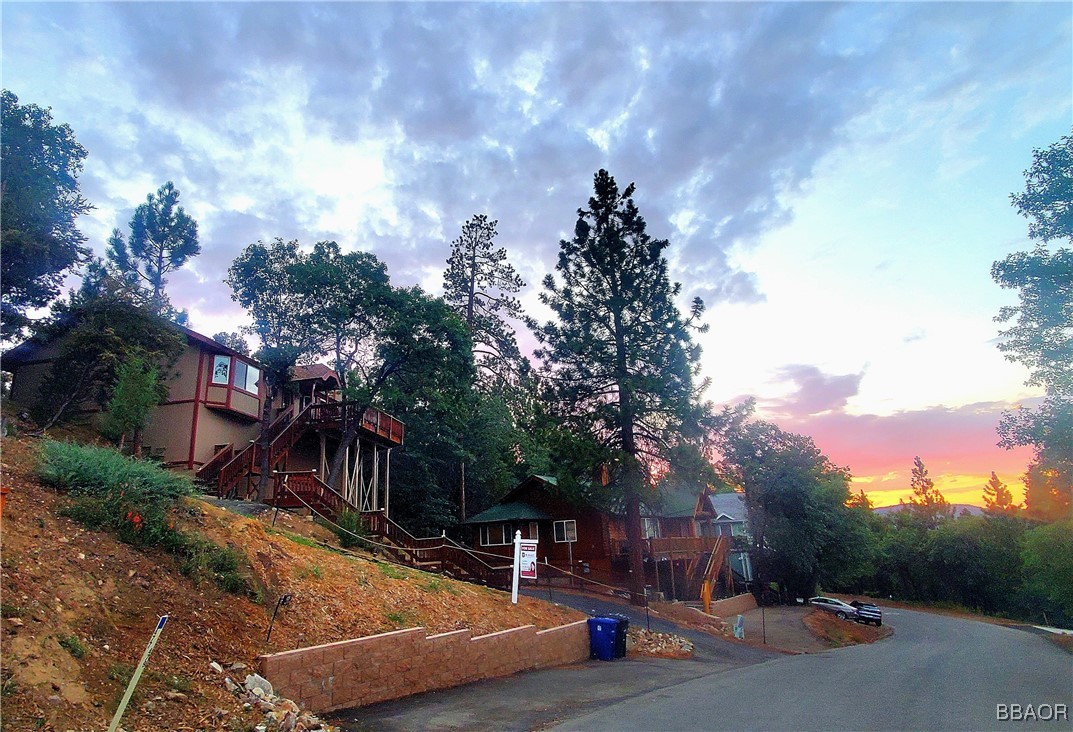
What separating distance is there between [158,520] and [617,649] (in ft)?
36.5

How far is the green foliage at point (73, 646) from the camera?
20.9 ft

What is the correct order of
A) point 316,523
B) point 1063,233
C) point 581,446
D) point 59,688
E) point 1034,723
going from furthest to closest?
point 581,446 < point 316,523 < point 1063,233 < point 1034,723 < point 59,688

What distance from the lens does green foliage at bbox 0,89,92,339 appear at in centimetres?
1962

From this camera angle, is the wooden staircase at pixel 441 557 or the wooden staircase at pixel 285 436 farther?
the wooden staircase at pixel 285 436

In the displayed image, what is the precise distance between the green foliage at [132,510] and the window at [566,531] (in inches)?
1026

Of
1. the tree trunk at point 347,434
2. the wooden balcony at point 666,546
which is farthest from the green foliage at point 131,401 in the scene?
the wooden balcony at point 666,546

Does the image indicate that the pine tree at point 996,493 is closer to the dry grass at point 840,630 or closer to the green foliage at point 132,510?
the dry grass at point 840,630

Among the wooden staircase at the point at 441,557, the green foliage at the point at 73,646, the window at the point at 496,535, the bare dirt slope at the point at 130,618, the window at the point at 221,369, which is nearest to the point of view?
the bare dirt slope at the point at 130,618

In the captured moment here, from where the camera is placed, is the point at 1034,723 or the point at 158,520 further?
the point at 1034,723

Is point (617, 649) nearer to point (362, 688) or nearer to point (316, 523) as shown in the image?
point (362, 688)

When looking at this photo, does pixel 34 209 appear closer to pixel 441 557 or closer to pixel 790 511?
pixel 441 557

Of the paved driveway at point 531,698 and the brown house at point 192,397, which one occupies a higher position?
Result: the brown house at point 192,397

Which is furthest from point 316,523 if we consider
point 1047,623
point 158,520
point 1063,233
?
point 1047,623

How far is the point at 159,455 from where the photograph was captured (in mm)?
23766
